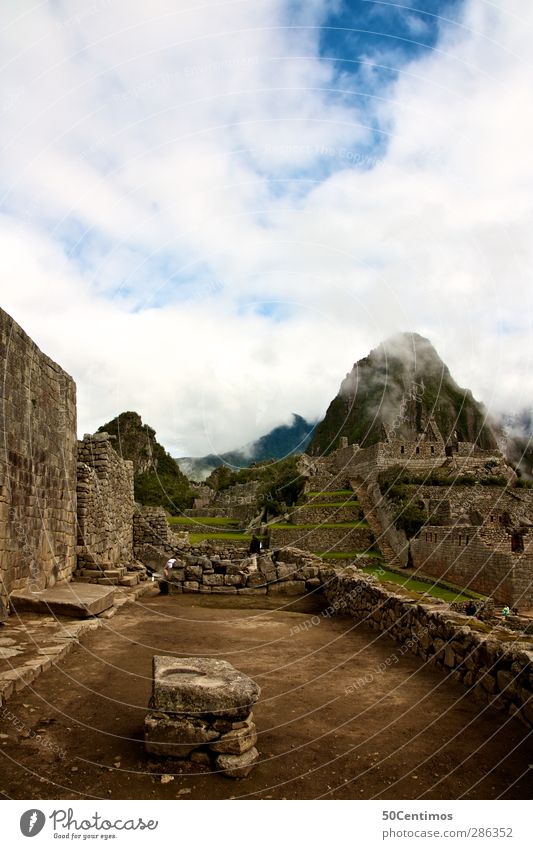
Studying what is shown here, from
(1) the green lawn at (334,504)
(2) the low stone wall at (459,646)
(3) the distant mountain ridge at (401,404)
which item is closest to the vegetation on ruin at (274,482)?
(1) the green lawn at (334,504)

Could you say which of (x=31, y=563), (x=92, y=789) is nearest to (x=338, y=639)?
(x=31, y=563)

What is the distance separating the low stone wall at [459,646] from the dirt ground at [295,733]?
15cm

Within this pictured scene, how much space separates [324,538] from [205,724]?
30.9 metres

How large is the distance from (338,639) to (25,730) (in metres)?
5.65

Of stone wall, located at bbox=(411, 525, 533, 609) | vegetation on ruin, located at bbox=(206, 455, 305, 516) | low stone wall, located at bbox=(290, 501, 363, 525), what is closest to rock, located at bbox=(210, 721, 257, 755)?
stone wall, located at bbox=(411, 525, 533, 609)

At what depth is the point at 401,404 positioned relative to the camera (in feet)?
260

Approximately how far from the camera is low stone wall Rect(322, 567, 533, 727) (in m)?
5.47

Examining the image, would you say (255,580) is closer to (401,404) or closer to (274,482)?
(274,482)

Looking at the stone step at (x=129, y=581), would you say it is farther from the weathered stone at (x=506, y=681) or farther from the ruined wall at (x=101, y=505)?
the weathered stone at (x=506, y=681)

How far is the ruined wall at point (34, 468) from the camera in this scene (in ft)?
29.8

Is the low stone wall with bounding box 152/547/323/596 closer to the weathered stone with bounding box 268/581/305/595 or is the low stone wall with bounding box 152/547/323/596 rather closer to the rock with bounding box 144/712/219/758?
the weathered stone with bounding box 268/581/305/595

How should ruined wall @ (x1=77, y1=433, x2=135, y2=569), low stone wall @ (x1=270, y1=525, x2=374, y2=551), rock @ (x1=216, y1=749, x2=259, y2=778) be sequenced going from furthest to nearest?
1. low stone wall @ (x1=270, y1=525, x2=374, y2=551)
2. ruined wall @ (x1=77, y1=433, x2=135, y2=569)
3. rock @ (x1=216, y1=749, x2=259, y2=778)

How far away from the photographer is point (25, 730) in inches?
191
